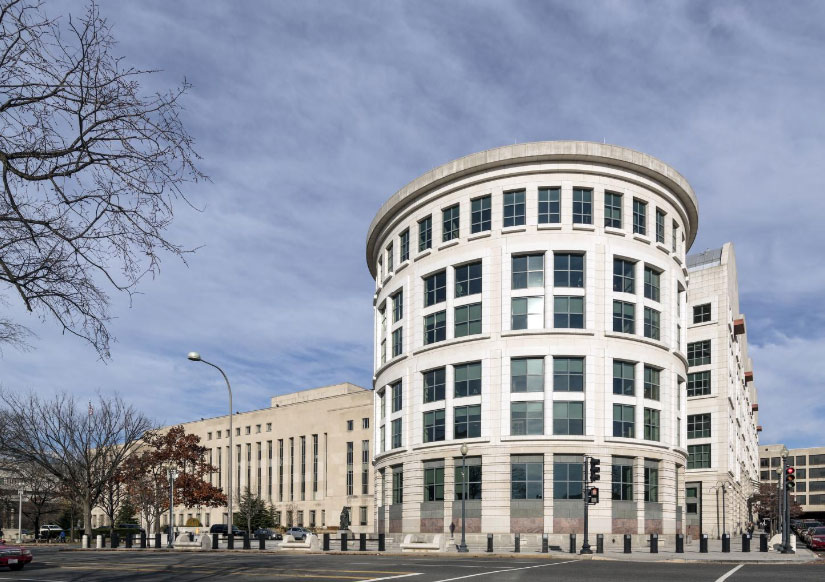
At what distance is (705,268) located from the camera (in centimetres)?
9044

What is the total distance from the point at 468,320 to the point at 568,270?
8025mm

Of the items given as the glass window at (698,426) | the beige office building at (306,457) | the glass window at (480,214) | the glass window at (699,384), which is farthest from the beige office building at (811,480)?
the glass window at (480,214)

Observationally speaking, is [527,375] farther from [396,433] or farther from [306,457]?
[306,457]

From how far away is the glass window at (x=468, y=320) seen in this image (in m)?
57.4

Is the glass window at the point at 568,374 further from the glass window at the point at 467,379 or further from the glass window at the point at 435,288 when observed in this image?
the glass window at the point at 435,288

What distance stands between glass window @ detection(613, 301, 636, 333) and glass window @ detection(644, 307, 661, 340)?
1.28 m

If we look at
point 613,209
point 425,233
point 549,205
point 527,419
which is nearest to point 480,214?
point 549,205

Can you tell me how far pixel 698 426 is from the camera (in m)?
85.3

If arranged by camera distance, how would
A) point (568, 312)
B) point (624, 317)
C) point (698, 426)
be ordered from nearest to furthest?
point (568, 312)
point (624, 317)
point (698, 426)

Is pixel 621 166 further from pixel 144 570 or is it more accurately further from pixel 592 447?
pixel 144 570

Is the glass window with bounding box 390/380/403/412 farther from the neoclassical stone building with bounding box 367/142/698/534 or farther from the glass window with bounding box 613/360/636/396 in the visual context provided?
the glass window with bounding box 613/360/636/396

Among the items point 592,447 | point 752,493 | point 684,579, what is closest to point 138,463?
point 592,447

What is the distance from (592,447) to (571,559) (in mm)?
19819

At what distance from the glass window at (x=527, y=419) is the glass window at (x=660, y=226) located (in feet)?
53.8
